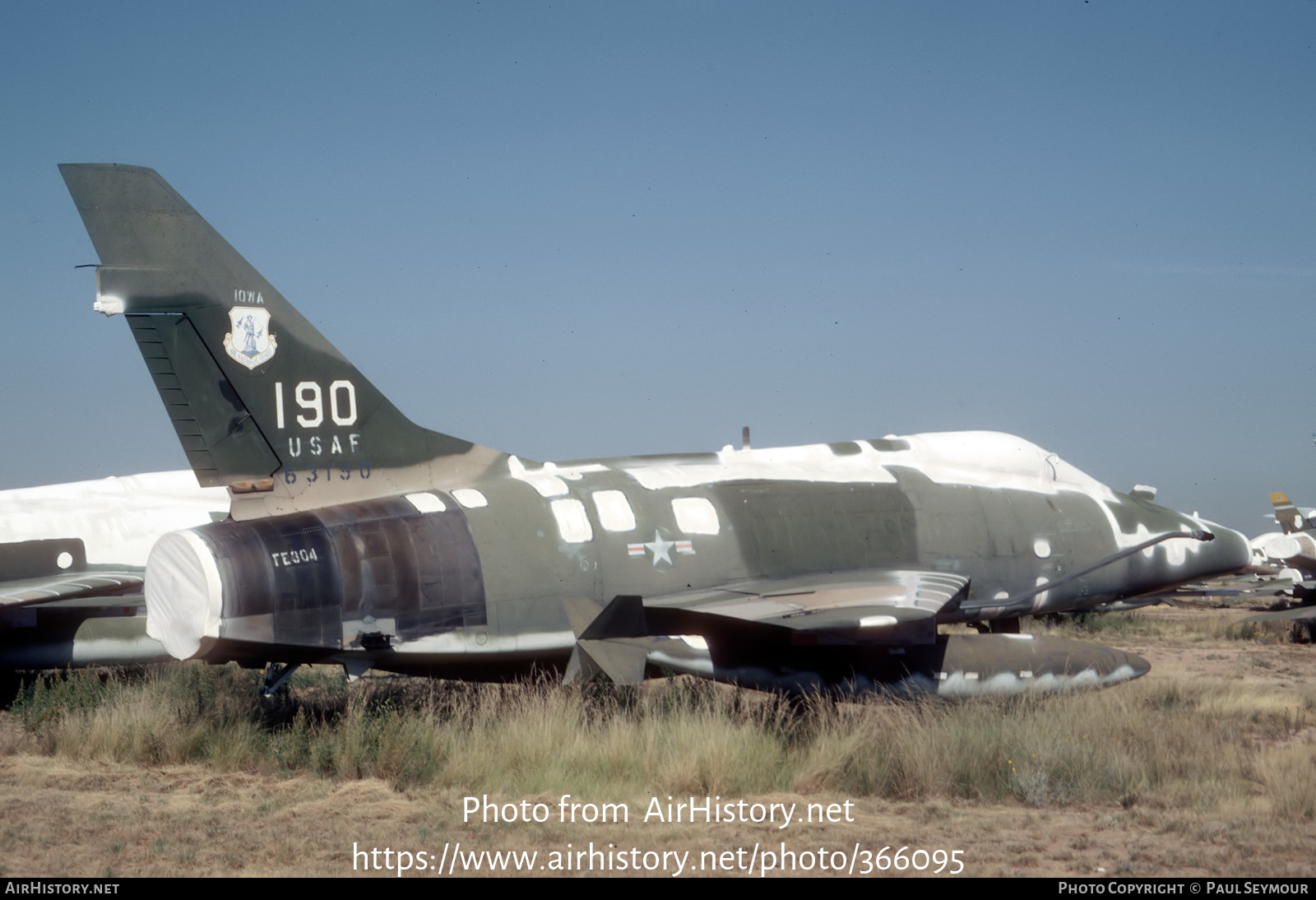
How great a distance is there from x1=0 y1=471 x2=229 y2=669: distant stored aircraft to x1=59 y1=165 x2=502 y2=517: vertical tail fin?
4.29m

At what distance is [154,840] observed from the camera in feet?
27.0

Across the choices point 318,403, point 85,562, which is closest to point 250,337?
point 318,403

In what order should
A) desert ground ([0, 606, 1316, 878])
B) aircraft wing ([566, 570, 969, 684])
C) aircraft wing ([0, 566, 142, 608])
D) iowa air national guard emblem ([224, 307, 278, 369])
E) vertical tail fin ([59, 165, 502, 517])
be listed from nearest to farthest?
desert ground ([0, 606, 1316, 878]) → aircraft wing ([566, 570, 969, 684]) → vertical tail fin ([59, 165, 502, 517]) → iowa air national guard emblem ([224, 307, 278, 369]) → aircraft wing ([0, 566, 142, 608])

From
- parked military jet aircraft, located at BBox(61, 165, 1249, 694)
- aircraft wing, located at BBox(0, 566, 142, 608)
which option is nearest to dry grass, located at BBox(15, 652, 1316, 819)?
parked military jet aircraft, located at BBox(61, 165, 1249, 694)

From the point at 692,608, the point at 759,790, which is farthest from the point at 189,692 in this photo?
the point at 759,790

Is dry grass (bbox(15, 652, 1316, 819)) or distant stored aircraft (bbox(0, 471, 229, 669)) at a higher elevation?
distant stored aircraft (bbox(0, 471, 229, 669))

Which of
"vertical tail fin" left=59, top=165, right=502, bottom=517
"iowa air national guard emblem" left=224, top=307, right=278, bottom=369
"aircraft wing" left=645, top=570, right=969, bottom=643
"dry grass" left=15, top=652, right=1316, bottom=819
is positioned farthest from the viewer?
"iowa air national guard emblem" left=224, top=307, right=278, bottom=369

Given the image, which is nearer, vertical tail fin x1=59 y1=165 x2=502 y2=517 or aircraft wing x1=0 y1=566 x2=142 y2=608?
vertical tail fin x1=59 y1=165 x2=502 y2=517

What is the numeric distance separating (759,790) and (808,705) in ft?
7.03

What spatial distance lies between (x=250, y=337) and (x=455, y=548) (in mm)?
3044

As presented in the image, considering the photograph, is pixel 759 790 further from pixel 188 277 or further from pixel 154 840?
pixel 188 277

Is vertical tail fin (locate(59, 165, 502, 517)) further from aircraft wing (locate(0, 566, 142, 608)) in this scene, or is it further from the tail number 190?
aircraft wing (locate(0, 566, 142, 608))

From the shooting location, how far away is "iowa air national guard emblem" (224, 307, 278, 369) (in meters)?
12.0

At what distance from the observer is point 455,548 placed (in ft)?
37.8
